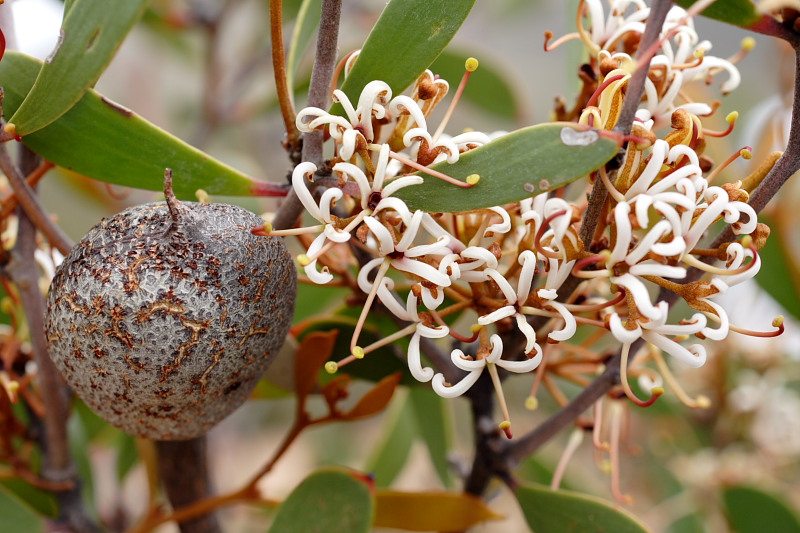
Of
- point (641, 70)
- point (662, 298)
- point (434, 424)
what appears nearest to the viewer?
point (641, 70)

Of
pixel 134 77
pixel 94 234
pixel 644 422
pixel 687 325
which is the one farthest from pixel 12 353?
pixel 134 77

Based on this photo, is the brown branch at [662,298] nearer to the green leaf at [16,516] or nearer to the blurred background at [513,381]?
the blurred background at [513,381]

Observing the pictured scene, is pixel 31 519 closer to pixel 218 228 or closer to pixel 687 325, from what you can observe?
pixel 218 228

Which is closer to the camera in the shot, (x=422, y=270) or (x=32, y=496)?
(x=422, y=270)

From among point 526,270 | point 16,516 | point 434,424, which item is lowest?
point 434,424

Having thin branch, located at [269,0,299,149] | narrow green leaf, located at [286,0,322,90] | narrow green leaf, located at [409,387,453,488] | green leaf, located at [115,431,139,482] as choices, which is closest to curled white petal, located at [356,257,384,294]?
thin branch, located at [269,0,299,149]

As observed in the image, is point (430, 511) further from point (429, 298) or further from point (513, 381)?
point (513, 381)

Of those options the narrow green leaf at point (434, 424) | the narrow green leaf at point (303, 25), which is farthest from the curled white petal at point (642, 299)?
the narrow green leaf at point (434, 424)

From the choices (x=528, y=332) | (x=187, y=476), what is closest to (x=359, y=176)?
(x=528, y=332)
